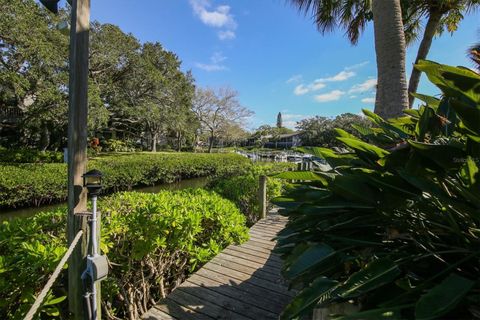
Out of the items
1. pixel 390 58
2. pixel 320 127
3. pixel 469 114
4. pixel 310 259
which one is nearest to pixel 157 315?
pixel 310 259

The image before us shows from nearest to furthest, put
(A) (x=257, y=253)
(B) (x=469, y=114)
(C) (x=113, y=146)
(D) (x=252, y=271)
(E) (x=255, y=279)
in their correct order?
(B) (x=469, y=114) < (E) (x=255, y=279) < (D) (x=252, y=271) < (A) (x=257, y=253) < (C) (x=113, y=146)

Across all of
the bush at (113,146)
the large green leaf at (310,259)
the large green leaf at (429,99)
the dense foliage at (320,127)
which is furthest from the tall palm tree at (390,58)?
the dense foliage at (320,127)

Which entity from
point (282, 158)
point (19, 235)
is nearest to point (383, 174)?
point (19, 235)

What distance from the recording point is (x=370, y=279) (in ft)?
2.81

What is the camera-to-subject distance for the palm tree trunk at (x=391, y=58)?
9.60 feet

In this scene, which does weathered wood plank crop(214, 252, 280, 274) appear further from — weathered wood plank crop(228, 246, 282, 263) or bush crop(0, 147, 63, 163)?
bush crop(0, 147, 63, 163)

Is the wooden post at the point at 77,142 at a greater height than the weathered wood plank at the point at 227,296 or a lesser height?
greater

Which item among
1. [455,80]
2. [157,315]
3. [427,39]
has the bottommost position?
[157,315]

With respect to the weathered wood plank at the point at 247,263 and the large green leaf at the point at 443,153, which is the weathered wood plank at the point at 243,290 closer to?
the weathered wood plank at the point at 247,263

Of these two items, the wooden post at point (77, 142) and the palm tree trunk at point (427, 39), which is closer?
the wooden post at point (77, 142)

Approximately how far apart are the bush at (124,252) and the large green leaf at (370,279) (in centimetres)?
166

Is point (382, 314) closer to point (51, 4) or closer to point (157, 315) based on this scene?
point (157, 315)

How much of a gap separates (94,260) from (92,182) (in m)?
0.48

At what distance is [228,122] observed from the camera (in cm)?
3275
